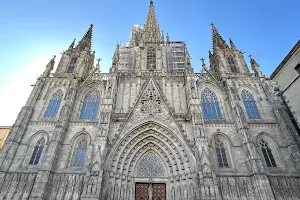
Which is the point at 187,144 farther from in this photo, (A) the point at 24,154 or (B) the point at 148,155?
(A) the point at 24,154

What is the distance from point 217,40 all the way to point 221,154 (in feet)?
57.7

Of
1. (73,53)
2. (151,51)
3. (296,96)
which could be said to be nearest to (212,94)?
(296,96)

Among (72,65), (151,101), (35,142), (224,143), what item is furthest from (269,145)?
(72,65)

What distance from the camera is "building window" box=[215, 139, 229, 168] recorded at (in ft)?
53.4

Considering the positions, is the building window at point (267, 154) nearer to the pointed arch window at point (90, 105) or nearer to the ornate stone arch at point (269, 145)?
the ornate stone arch at point (269, 145)

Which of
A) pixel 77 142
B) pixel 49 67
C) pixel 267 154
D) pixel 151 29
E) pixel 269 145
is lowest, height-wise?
pixel 267 154

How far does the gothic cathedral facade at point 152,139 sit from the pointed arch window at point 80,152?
0.09 m

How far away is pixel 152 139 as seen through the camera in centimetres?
1745

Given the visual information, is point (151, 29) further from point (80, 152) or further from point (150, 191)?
point (150, 191)

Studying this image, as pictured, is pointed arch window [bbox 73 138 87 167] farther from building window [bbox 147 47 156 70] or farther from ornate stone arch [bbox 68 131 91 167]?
building window [bbox 147 47 156 70]

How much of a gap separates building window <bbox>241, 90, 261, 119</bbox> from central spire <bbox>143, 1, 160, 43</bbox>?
14907 mm

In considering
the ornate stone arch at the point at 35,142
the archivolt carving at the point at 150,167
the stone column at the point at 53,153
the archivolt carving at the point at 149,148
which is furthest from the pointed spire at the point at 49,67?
the archivolt carving at the point at 150,167

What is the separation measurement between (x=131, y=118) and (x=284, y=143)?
547 inches

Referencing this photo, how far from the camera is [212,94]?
2100 centimetres
